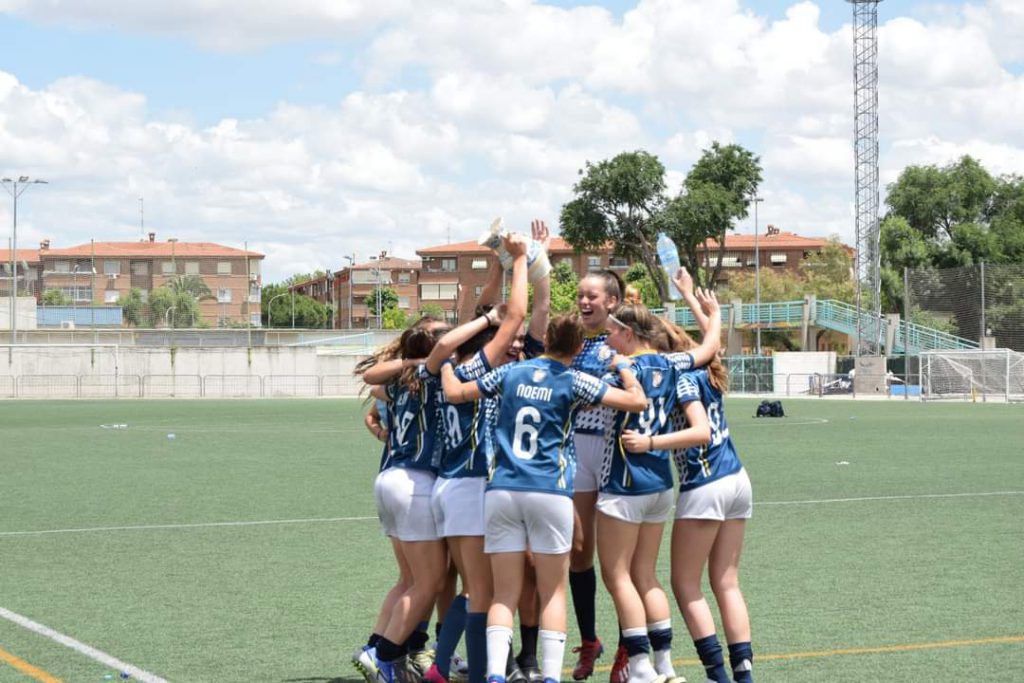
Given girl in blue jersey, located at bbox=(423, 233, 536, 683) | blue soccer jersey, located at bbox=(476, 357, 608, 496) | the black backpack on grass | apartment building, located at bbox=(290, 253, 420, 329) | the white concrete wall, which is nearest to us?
blue soccer jersey, located at bbox=(476, 357, 608, 496)

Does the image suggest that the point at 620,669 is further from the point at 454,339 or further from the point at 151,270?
the point at 151,270

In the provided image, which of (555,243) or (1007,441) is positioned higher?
(555,243)

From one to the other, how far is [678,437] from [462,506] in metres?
1.08

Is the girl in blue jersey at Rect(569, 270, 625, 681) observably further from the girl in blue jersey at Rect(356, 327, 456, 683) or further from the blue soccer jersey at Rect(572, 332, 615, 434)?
the girl in blue jersey at Rect(356, 327, 456, 683)

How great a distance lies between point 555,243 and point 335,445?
11538 cm

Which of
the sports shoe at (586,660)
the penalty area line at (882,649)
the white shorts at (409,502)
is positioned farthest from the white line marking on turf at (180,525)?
the white shorts at (409,502)

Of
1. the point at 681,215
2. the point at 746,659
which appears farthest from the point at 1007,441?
the point at 681,215

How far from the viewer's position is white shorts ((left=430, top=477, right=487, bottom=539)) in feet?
21.4

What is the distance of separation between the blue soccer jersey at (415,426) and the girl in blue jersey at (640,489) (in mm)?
868

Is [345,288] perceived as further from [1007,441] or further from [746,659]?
[746,659]

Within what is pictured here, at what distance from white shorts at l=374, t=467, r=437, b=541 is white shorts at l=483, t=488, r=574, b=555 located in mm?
527

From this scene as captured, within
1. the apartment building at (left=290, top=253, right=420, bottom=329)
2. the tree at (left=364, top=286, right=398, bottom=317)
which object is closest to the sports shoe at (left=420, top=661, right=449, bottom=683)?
the tree at (left=364, top=286, right=398, bottom=317)

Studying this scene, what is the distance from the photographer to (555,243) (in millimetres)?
141250

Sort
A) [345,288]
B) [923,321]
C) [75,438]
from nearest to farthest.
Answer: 1. [75,438]
2. [923,321]
3. [345,288]
